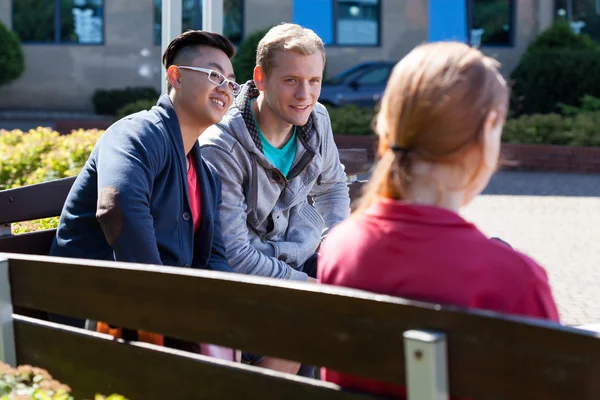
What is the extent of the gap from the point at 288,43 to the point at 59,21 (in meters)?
25.2

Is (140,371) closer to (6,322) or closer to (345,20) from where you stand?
(6,322)

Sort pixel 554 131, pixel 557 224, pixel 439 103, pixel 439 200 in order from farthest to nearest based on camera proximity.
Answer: pixel 554 131 → pixel 557 224 → pixel 439 200 → pixel 439 103

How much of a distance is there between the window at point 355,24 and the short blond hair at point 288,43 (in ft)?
83.1

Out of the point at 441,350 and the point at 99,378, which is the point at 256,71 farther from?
the point at 441,350

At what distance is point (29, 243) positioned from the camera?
149 inches

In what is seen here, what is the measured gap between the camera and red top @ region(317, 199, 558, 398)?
206 centimetres

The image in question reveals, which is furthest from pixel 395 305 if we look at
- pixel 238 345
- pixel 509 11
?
pixel 509 11

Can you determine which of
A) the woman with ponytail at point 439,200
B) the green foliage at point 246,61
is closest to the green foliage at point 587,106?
the green foliage at point 246,61

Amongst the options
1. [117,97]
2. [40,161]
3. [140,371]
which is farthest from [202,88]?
[117,97]

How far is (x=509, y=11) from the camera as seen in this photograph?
1184 inches

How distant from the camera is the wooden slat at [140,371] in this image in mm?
2180

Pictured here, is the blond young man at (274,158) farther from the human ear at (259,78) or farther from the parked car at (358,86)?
the parked car at (358,86)

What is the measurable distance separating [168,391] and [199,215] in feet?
4.40

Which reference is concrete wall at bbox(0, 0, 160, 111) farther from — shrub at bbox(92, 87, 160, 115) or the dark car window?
the dark car window
